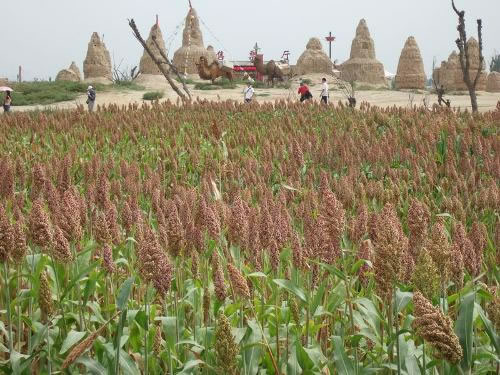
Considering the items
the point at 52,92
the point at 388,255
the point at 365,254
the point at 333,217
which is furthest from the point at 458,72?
the point at 388,255

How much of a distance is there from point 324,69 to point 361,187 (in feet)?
170

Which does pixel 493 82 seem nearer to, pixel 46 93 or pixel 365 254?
pixel 46 93

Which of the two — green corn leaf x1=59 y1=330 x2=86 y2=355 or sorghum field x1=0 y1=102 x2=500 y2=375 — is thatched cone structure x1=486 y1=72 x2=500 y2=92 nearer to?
sorghum field x1=0 y1=102 x2=500 y2=375

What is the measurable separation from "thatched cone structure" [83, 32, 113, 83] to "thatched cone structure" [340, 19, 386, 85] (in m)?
20.1

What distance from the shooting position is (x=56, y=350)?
2.89 metres

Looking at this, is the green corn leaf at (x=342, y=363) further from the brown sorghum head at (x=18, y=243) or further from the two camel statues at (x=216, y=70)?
the two camel statues at (x=216, y=70)

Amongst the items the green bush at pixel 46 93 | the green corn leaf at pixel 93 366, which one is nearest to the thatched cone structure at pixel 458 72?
the green bush at pixel 46 93

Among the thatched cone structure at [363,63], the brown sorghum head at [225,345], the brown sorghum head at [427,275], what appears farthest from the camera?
the thatched cone structure at [363,63]

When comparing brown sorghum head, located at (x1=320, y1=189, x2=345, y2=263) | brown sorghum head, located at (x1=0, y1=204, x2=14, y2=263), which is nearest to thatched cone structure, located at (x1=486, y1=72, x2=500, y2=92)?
brown sorghum head, located at (x1=320, y1=189, x2=345, y2=263)

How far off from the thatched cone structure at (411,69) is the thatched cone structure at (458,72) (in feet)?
5.28

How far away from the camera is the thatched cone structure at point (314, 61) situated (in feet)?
184

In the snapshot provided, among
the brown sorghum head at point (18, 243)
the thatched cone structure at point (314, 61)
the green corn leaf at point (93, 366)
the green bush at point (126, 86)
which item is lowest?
the green corn leaf at point (93, 366)

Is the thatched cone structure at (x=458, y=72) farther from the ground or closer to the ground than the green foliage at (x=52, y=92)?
farther from the ground

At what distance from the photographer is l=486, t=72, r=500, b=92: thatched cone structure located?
49781 mm
